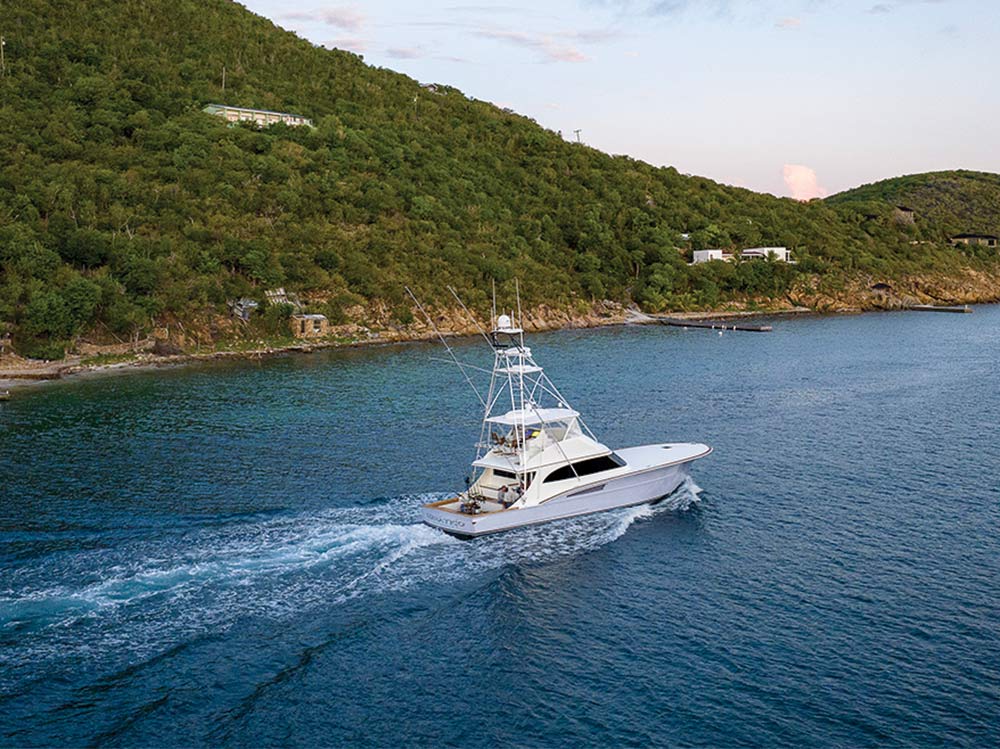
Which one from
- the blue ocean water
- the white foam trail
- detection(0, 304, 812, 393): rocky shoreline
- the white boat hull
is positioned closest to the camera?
the blue ocean water

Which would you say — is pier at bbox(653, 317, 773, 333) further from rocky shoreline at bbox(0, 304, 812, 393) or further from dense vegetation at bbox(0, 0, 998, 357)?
dense vegetation at bbox(0, 0, 998, 357)

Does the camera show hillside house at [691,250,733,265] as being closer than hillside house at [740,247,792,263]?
Yes

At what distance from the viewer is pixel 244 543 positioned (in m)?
33.3

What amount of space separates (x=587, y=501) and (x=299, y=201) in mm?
93232

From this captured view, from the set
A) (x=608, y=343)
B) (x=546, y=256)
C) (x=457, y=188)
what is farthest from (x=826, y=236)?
(x=608, y=343)

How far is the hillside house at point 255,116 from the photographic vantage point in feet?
450

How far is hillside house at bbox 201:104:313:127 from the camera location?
450 feet

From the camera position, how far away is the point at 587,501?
36906 millimetres

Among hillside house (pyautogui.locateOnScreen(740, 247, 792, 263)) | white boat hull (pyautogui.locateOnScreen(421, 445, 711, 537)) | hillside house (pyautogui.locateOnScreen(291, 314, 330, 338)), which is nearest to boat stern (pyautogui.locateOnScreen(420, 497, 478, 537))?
white boat hull (pyautogui.locateOnScreen(421, 445, 711, 537))

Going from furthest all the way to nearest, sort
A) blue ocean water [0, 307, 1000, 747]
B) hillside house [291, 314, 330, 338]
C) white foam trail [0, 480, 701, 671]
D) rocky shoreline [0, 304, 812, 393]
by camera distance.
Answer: hillside house [291, 314, 330, 338] < rocky shoreline [0, 304, 812, 393] < white foam trail [0, 480, 701, 671] < blue ocean water [0, 307, 1000, 747]

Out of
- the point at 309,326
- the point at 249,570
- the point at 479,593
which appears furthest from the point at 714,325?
the point at 249,570

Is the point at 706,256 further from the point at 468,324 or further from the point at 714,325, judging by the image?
the point at 468,324

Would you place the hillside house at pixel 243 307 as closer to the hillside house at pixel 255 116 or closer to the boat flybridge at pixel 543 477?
the hillside house at pixel 255 116

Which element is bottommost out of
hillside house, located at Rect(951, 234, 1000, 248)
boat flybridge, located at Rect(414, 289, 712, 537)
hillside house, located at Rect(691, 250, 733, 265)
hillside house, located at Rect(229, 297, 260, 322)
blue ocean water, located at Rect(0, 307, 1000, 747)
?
blue ocean water, located at Rect(0, 307, 1000, 747)
